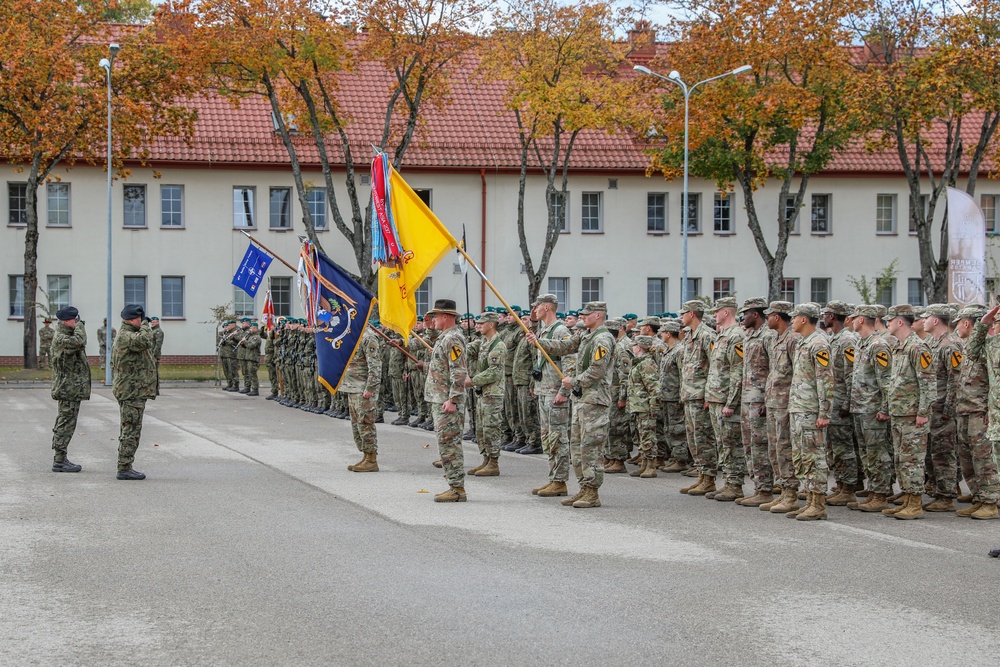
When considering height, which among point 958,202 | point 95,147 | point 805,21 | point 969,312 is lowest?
point 969,312

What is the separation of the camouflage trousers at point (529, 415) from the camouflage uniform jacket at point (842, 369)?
585cm

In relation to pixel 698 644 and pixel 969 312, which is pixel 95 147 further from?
pixel 698 644

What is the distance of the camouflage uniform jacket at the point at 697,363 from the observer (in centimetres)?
1334

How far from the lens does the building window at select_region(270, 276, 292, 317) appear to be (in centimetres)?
4453

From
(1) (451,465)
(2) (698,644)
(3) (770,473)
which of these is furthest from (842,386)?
(2) (698,644)

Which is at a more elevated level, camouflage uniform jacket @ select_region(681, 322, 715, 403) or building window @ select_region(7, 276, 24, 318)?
building window @ select_region(7, 276, 24, 318)

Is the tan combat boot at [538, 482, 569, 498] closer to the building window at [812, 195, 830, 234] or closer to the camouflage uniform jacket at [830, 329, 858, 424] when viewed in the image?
the camouflage uniform jacket at [830, 329, 858, 424]

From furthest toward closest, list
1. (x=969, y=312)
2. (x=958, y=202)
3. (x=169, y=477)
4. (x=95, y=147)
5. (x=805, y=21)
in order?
(x=95, y=147) → (x=805, y=21) → (x=958, y=202) → (x=169, y=477) → (x=969, y=312)

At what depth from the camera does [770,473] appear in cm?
1216

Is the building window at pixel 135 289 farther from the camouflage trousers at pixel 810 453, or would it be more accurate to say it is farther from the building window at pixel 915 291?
the camouflage trousers at pixel 810 453

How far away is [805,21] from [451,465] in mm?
23852

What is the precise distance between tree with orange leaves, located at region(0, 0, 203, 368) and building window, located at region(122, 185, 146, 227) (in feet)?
15.1

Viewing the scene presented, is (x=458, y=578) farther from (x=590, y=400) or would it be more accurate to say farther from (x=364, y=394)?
(x=364, y=394)

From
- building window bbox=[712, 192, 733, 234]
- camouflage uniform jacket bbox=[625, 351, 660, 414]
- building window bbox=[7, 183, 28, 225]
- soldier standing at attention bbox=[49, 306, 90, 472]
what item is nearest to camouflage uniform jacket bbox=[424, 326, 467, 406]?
camouflage uniform jacket bbox=[625, 351, 660, 414]
